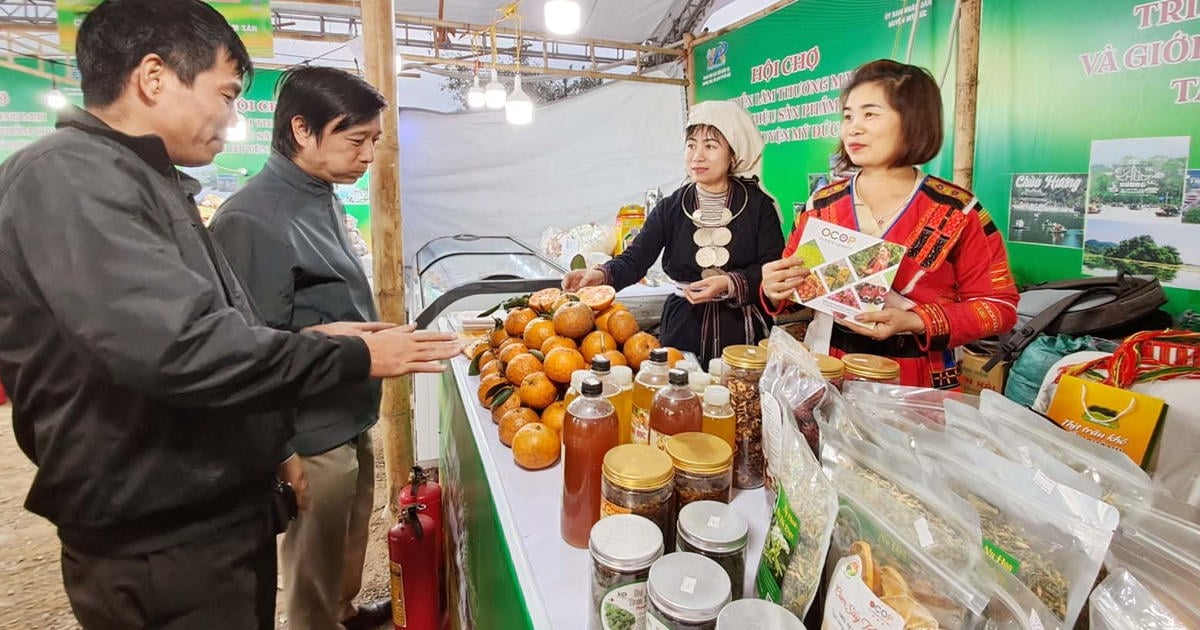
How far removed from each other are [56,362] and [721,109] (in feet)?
6.00

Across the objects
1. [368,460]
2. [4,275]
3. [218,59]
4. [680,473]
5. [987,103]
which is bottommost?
[368,460]

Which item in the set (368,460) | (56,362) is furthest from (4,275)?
(368,460)

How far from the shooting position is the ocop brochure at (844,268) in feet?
4.52

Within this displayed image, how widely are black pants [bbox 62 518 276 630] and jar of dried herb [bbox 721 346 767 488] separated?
3.38 ft

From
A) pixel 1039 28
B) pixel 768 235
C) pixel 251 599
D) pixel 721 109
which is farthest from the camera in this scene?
pixel 1039 28

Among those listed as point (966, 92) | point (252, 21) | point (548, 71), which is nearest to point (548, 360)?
point (252, 21)

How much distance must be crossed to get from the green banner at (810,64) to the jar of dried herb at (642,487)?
9.54 feet

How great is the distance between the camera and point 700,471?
0.82 meters

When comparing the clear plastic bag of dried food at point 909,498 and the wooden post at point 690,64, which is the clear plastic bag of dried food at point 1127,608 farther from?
the wooden post at point 690,64

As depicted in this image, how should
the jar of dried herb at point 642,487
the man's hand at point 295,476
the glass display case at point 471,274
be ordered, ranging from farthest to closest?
Result: the glass display case at point 471,274
the man's hand at point 295,476
the jar of dried herb at point 642,487

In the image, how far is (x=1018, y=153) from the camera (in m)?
2.82

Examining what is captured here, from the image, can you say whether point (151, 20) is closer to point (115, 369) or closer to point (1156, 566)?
point (115, 369)

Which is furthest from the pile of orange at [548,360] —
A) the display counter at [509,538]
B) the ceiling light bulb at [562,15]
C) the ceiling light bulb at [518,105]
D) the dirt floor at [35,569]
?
the ceiling light bulb at [518,105]

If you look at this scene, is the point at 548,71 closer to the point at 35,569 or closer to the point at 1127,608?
the point at 35,569
